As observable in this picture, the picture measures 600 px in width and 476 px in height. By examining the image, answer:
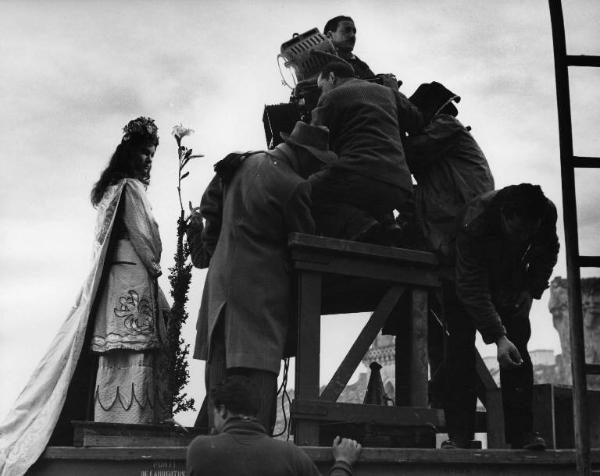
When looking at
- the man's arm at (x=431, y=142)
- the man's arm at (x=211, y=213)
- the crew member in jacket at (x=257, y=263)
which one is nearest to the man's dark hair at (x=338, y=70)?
the man's arm at (x=431, y=142)

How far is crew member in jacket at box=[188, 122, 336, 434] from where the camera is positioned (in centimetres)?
535

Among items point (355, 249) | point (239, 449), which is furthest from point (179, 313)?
point (239, 449)

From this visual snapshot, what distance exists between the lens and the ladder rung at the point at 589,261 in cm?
433

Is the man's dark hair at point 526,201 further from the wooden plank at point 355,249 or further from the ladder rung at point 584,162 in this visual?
the ladder rung at point 584,162

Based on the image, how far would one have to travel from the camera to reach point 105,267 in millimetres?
6754

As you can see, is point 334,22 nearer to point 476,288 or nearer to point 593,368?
point 476,288

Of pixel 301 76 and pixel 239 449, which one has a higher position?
pixel 301 76

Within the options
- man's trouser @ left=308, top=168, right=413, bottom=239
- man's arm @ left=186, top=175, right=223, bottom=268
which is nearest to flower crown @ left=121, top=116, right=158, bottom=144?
man's arm @ left=186, top=175, right=223, bottom=268

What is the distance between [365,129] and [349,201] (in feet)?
1.57

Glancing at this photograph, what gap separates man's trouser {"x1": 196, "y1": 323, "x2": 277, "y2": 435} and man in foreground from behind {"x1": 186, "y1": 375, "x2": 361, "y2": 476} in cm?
137

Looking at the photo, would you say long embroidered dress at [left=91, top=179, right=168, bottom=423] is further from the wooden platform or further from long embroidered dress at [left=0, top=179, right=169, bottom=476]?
the wooden platform

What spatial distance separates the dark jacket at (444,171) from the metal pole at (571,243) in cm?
209

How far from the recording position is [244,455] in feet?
11.9

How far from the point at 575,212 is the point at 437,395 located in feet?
8.98
